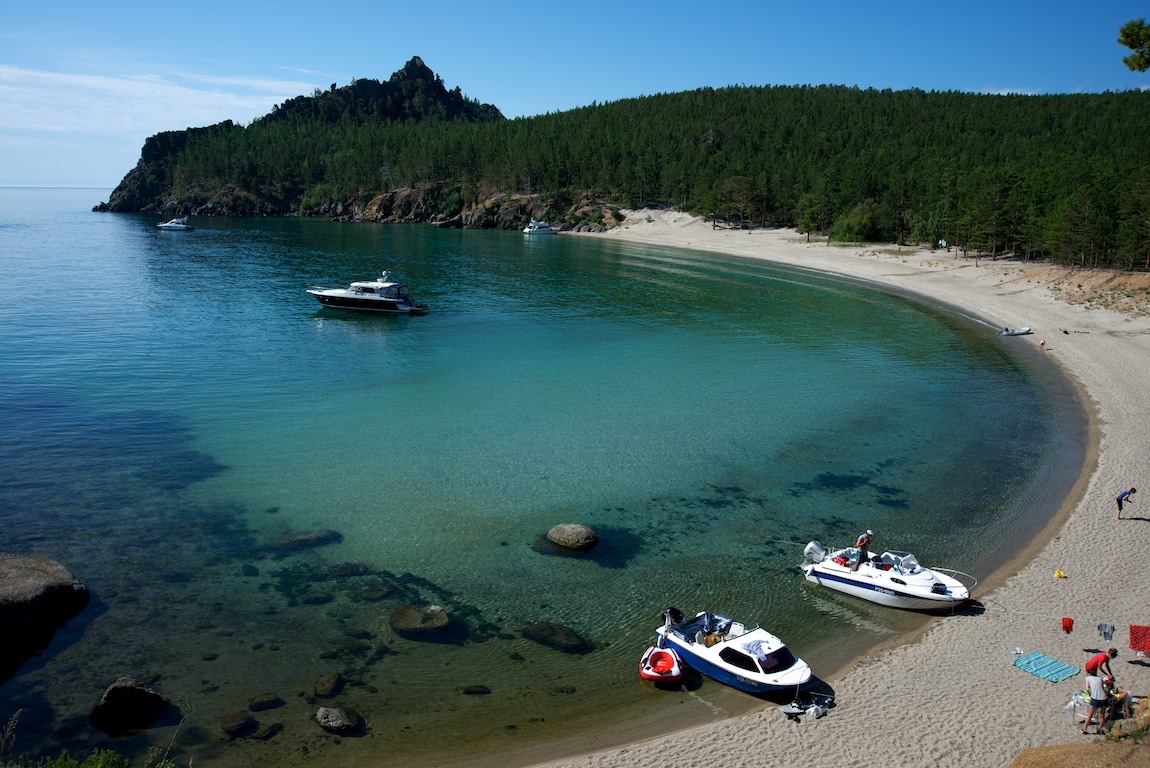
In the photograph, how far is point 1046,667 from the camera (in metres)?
19.8

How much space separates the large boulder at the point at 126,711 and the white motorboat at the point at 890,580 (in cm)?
2036

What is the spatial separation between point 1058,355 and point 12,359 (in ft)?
271

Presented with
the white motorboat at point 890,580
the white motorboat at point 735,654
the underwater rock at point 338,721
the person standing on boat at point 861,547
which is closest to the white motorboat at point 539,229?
the person standing on boat at point 861,547

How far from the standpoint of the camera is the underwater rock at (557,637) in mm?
21156

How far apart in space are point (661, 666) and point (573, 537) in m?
7.99

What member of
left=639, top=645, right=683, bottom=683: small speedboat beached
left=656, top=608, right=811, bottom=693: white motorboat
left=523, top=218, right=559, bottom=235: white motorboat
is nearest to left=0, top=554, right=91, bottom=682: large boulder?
left=639, top=645, right=683, bottom=683: small speedboat beached

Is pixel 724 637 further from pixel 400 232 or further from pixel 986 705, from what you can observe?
pixel 400 232

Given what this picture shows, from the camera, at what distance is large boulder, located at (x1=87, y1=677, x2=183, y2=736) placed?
677 inches

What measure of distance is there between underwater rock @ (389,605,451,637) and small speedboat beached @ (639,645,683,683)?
637 cm

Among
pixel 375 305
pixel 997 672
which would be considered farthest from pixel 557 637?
pixel 375 305

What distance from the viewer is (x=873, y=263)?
114m

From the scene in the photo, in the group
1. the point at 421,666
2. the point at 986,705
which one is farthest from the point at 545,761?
the point at 986,705

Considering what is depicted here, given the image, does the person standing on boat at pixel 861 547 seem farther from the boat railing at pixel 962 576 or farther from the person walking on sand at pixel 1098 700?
the person walking on sand at pixel 1098 700

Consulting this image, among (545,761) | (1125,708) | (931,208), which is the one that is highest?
(931,208)
